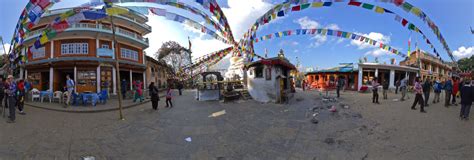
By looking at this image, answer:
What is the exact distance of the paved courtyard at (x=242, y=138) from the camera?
12.5 ft

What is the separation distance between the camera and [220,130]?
5648 millimetres

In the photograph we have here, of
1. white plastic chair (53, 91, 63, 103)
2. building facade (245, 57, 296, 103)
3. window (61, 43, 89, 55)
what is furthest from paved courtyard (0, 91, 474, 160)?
window (61, 43, 89, 55)

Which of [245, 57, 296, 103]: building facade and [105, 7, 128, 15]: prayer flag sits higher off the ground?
[105, 7, 128, 15]: prayer flag

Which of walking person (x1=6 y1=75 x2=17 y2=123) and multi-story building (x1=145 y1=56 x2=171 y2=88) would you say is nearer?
walking person (x1=6 y1=75 x2=17 y2=123)

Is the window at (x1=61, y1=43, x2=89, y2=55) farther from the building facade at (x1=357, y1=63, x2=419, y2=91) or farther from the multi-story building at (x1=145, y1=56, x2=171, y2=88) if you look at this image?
the building facade at (x1=357, y1=63, x2=419, y2=91)

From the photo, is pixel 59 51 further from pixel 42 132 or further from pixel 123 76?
pixel 42 132

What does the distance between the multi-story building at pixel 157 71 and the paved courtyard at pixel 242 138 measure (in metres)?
16.6

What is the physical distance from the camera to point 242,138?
4.96 meters

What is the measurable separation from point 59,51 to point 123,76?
532 cm

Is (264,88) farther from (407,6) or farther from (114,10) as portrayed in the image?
(114,10)

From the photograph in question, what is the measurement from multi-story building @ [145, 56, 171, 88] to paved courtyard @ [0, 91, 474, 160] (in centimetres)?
1657

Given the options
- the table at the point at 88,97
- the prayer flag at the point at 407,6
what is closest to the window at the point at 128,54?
the table at the point at 88,97

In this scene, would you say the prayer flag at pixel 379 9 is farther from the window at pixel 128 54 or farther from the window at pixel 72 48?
the window at pixel 72 48

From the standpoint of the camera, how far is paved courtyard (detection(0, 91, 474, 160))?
3.82 metres
